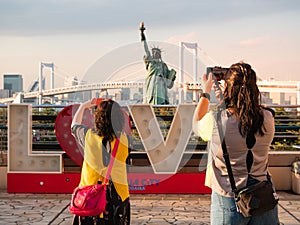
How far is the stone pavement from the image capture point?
614cm

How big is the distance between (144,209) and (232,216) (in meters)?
4.03

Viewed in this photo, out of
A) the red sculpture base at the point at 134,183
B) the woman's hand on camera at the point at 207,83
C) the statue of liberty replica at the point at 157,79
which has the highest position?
the statue of liberty replica at the point at 157,79

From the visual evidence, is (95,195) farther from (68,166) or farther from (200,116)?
(68,166)

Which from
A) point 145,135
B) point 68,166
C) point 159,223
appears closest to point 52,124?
point 68,166

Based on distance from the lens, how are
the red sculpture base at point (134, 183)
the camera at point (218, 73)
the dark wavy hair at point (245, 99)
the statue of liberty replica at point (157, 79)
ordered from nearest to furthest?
the dark wavy hair at point (245, 99)
the camera at point (218, 73)
the red sculpture base at point (134, 183)
the statue of liberty replica at point (157, 79)

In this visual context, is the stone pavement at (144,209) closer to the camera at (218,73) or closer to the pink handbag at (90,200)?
the pink handbag at (90,200)

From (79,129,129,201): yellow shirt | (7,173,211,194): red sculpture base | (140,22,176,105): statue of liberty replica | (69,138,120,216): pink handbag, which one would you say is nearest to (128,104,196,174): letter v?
(7,173,211,194): red sculpture base

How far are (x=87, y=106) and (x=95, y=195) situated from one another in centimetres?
84

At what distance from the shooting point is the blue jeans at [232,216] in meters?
2.88

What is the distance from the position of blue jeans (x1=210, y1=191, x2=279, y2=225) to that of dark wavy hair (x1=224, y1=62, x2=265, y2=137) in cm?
41

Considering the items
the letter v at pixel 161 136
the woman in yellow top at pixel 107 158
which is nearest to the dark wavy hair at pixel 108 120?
the woman in yellow top at pixel 107 158

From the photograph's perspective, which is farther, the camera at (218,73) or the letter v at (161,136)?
the letter v at (161,136)

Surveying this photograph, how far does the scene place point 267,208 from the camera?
2.88 metres

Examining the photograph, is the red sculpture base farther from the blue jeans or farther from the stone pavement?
the blue jeans
